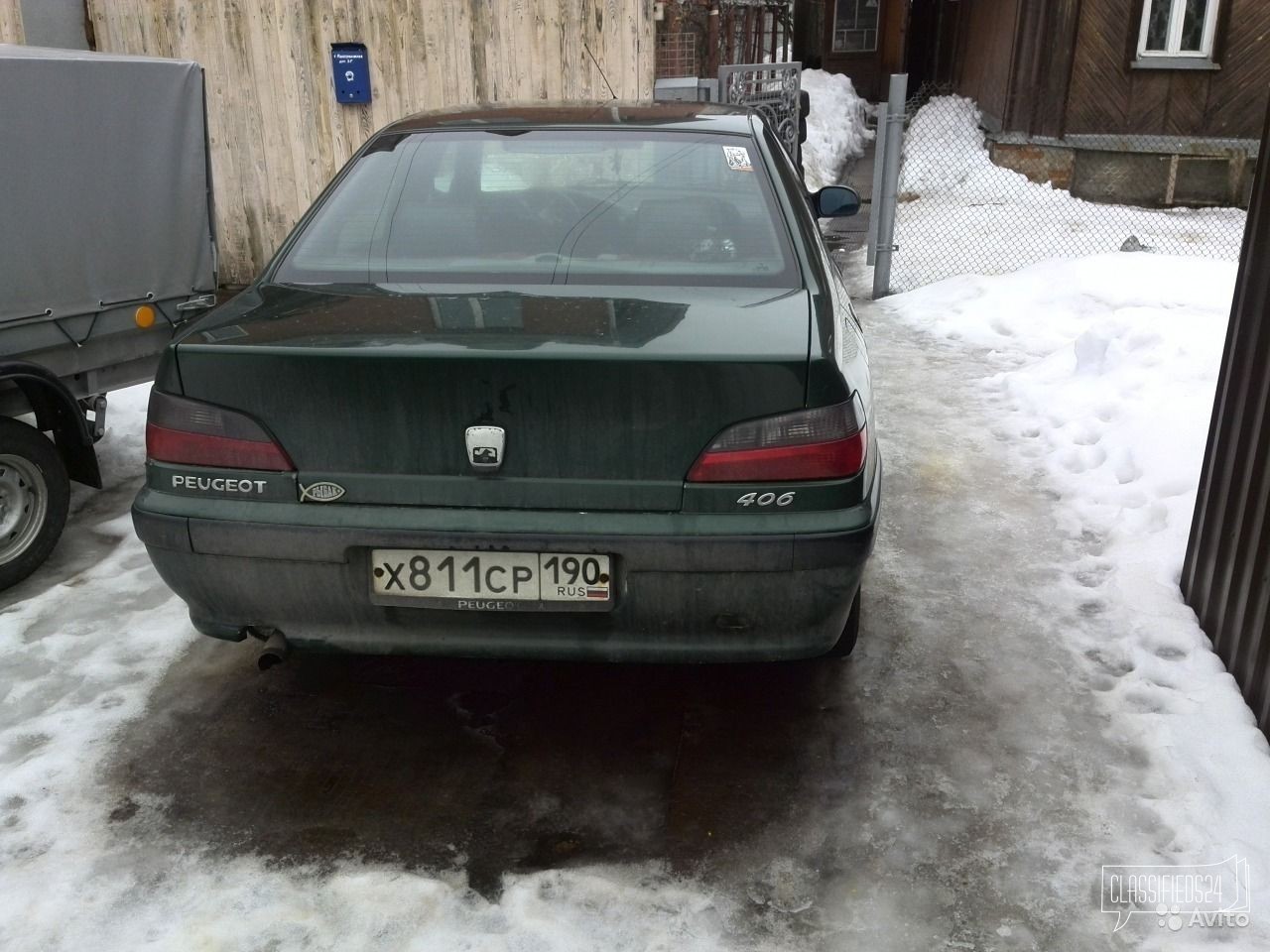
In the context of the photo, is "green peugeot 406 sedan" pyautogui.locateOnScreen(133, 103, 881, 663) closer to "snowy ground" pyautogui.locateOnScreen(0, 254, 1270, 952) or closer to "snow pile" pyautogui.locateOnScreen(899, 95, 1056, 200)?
"snowy ground" pyautogui.locateOnScreen(0, 254, 1270, 952)

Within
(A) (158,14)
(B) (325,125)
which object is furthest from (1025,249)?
(A) (158,14)

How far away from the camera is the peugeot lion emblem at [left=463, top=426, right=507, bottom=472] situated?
8.69 ft

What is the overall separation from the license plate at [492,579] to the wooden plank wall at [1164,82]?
46.5 ft

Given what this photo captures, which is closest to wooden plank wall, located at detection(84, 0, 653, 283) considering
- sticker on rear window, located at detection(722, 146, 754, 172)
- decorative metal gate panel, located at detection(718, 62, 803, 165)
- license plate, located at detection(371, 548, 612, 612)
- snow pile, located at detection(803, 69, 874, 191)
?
decorative metal gate panel, located at detection(718, 62, 803, 165)

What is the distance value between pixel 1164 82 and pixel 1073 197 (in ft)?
5.78

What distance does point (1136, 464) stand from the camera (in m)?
5.02

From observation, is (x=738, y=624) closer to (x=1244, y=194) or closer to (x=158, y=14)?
(x=158, y=14)

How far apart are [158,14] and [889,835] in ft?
27.4

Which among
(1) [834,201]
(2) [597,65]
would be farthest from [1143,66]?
(1) [834,201]

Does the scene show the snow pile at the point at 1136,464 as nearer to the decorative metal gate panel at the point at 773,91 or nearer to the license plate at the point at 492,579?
the license plate at the point at 492,579

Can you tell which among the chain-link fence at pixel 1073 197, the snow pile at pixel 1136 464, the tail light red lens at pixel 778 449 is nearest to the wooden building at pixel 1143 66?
the chain-link fence at pixel 1073 197

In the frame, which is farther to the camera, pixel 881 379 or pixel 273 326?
pixel 881 379

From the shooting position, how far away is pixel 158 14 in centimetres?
862

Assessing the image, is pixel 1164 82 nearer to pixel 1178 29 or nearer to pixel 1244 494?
pixel 1178 29
